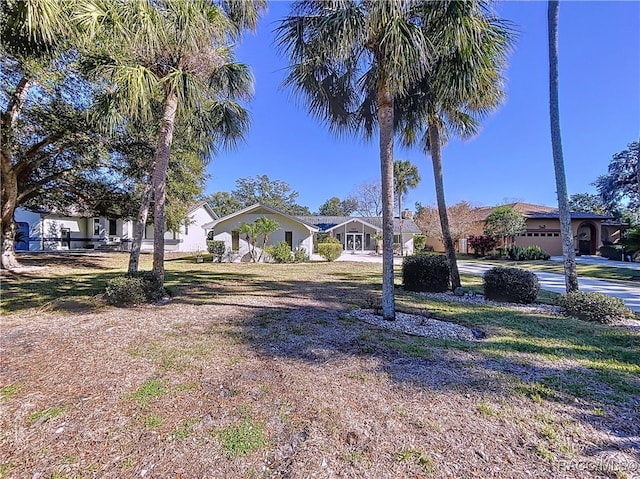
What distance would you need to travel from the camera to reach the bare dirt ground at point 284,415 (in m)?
2.14

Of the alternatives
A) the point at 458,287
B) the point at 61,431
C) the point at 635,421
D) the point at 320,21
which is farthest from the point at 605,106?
the point at 61,431

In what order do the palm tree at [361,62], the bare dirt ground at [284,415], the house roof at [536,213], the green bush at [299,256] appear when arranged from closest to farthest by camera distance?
the bare dirt ground at [284,415]
the palm tree at [361,62]
the green bush at [299,256]
the house roof at [536,213]

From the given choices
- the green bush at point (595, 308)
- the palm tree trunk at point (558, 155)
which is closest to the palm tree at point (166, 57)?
the palm tree trunk at point (558, 155)

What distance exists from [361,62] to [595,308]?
6712 millimetres

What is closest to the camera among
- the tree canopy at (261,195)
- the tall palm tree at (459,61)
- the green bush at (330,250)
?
the tall palm tree at (459,61)

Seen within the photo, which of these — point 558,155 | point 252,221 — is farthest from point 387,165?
point 252,221

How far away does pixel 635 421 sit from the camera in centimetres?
266

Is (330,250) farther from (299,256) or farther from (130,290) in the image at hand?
(130,290)

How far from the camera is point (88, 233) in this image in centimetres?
2798

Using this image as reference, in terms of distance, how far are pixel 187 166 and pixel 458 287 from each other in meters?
13.7

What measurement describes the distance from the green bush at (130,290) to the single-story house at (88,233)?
18.3 meters

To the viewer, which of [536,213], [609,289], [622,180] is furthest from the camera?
[622,180]

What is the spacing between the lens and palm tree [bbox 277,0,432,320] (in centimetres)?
475

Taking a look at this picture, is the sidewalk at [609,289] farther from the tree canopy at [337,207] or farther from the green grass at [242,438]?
the tree canopy at [337,207]
